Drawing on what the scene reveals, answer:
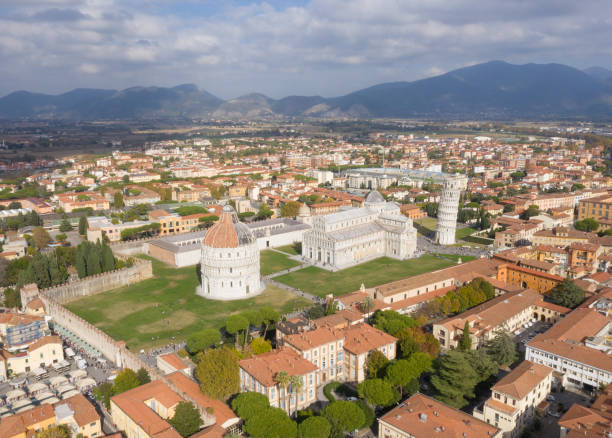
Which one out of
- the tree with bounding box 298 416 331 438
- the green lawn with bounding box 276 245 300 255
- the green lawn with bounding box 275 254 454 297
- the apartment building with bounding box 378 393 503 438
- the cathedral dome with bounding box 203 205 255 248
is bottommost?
the green lawn with bounding box 276 245 300 255

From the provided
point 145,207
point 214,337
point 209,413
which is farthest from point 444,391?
point 145,207

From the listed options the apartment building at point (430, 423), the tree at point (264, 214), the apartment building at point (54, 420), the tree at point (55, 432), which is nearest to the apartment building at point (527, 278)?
the apartment building at point (430, 423)

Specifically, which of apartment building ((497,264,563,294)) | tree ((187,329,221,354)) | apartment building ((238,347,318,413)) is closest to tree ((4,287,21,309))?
→ tree ((187,329,221,354))

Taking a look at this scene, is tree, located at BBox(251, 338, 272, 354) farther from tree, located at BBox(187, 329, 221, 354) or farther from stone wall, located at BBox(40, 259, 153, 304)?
stone wall, located at BBox(40, 259, 153, 304)

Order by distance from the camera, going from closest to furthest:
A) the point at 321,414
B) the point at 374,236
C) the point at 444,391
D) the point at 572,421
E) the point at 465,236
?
the point at 572,421, the point at 321,414, the point at 444,391, the point at 374,236, the point at 465,236

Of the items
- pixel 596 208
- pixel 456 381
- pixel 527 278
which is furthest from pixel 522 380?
pixel 596 208

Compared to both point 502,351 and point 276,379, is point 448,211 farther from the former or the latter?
point 276,379

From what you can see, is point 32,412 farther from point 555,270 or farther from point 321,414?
point 555,270

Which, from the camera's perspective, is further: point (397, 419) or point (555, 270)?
point (555, 270)

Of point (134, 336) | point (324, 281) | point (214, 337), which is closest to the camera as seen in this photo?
point (214, 337)
